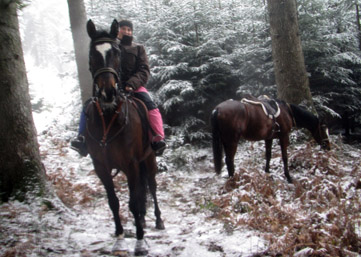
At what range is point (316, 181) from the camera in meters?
4.94

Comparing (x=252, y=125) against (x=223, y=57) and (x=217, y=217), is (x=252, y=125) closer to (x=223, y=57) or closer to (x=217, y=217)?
(x=217, y=217)

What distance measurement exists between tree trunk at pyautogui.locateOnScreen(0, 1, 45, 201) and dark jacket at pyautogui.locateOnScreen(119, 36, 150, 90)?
5.62ft

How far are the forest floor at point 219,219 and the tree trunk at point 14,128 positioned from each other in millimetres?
306

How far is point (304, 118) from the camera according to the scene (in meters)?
7.46

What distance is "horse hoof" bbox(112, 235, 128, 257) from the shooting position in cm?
346

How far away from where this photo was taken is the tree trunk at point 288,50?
8.00 metres

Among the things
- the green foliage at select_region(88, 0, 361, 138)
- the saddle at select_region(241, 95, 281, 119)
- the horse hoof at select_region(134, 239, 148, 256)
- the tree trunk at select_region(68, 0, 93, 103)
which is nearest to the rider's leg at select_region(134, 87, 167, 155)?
the horse hoof at select_region(134, 239, 148, 256)

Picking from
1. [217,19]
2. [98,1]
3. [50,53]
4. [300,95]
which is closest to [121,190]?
[300,95]

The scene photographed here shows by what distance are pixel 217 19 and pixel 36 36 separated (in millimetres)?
62229

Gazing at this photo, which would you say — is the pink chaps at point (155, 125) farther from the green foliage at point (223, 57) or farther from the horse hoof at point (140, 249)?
the green foliage at point (223, 57)

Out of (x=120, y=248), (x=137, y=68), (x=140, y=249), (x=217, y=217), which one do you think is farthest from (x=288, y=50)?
(x=120, y=248)

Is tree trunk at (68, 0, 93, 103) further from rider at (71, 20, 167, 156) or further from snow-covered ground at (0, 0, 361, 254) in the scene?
rider at (71, 20, 167, 156)

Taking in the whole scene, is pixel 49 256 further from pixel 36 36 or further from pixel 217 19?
pixel 36 36

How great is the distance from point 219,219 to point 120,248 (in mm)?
1631
